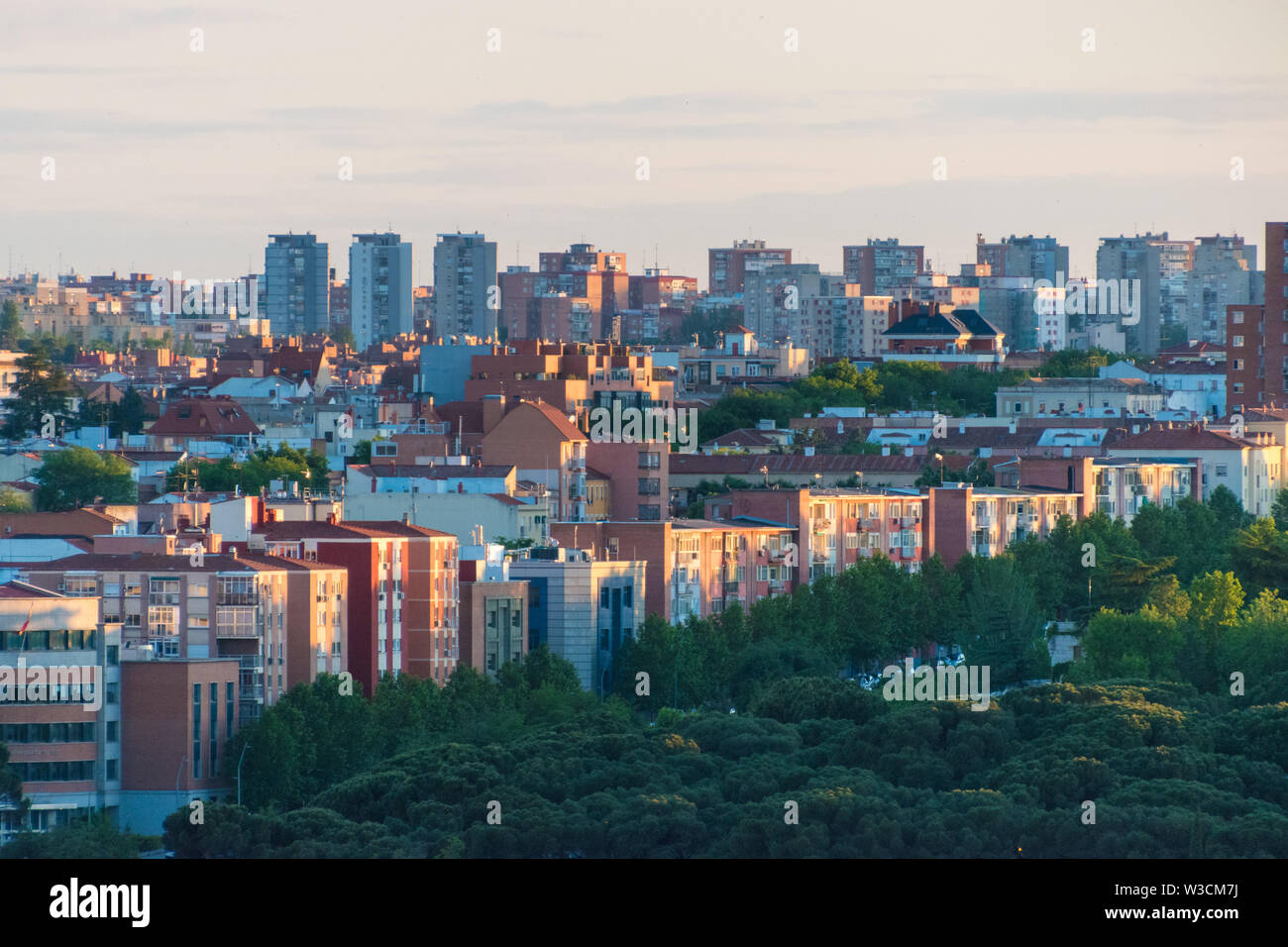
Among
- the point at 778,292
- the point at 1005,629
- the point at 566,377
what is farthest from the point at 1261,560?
the point at 778,292

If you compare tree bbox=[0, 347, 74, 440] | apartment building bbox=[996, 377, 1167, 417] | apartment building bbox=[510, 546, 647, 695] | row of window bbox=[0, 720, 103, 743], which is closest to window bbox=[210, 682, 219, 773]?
row of window bbox=[0, 720, 103, 743]

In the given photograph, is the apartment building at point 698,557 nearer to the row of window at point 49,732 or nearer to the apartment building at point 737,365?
the row of window at point 49,732

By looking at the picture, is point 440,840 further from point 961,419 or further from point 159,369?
point 159,369

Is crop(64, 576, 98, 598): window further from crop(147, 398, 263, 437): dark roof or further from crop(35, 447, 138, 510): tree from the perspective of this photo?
crop(147, 398, 263, 437): dark roof

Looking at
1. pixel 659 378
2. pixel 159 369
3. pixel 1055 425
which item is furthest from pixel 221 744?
pixel 159 369

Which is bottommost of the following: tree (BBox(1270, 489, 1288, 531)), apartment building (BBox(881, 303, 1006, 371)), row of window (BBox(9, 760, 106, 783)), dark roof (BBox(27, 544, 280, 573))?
row of window (BBox(9, 760, 106, 783))

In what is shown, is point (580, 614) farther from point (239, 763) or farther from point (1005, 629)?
point (239, 763)

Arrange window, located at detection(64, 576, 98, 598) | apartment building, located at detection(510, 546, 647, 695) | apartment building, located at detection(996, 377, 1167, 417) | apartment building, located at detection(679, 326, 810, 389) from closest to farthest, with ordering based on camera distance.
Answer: window, located at detection(64, 576, 98, 598)
apartment building, located at detection(510, 546, 647, 695)
apartment building, located at detection(996, 377, 1167, 417)
apartment building, located at detection(679, 326, 810, 389)
